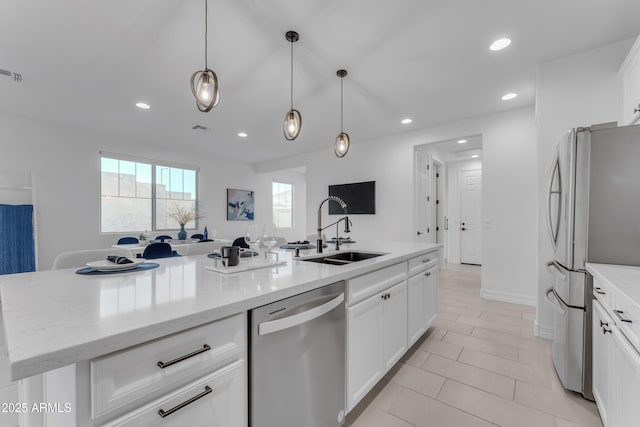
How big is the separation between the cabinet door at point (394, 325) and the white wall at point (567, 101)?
5.40 ft

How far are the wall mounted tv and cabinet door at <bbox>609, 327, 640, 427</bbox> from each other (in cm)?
394

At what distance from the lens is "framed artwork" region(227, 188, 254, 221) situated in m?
6.66

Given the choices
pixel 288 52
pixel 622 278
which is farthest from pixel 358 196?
pixel 622 278

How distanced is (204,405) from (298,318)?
1.41 ft

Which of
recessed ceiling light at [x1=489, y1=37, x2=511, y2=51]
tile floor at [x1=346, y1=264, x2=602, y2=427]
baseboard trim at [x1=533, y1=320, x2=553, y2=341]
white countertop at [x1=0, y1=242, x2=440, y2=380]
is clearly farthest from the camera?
baseboard trim at [x1=533, y1=320, x2=553, y2=341]

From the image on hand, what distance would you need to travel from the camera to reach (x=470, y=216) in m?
6.59

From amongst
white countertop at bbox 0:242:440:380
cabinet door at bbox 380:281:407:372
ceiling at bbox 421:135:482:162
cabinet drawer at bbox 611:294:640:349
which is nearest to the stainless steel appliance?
cabinet drawer at bbox 611:294:640:349

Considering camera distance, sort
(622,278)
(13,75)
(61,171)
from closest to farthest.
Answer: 1. (622,278)
2. (13,75)
3. (61,171)

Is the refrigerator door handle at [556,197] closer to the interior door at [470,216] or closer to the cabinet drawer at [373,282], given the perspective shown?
the cabinet drawer at [373,282]

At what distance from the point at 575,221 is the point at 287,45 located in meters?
2.57

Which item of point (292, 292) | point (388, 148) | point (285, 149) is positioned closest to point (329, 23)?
point (292, 292)

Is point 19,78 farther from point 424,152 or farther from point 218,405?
point 424,152

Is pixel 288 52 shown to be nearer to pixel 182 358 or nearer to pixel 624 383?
pixel 182 358

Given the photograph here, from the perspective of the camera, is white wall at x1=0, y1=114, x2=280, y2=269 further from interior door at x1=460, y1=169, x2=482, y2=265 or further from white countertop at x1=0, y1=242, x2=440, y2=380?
interior door at x1=460, y1=169, x2=482, y2=265
